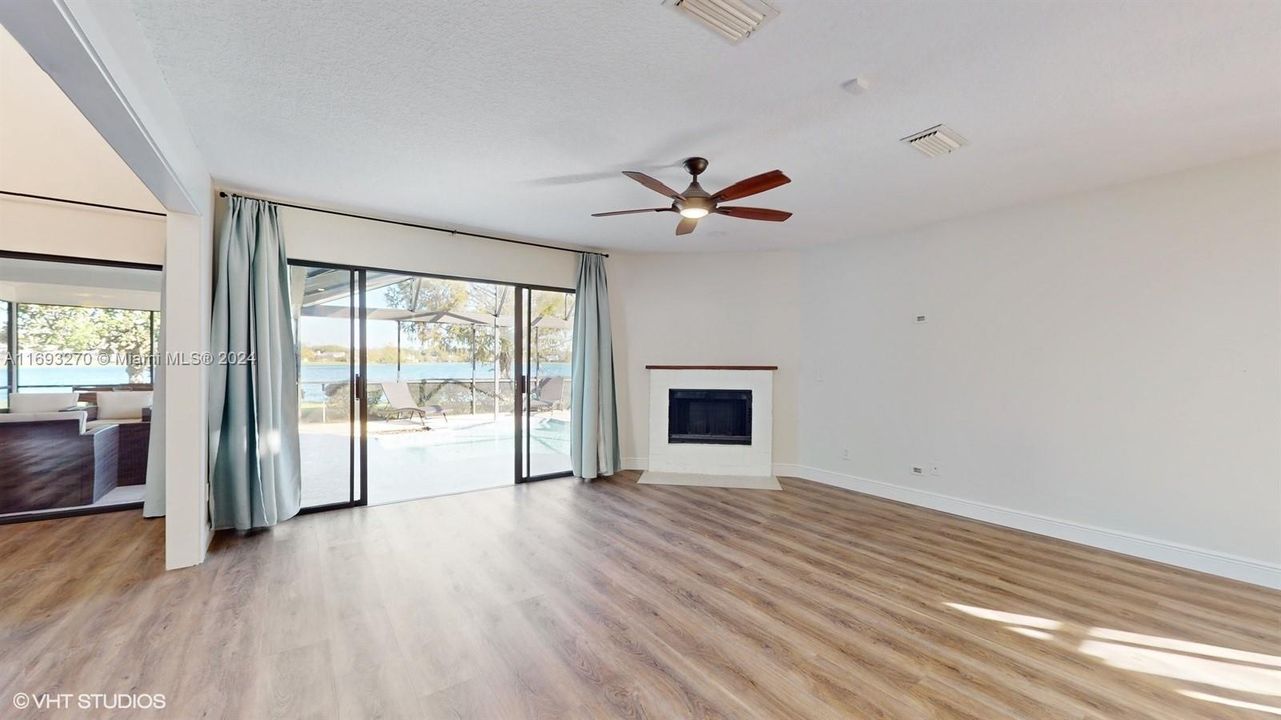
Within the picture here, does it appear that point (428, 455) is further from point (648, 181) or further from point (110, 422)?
point (648, 181)

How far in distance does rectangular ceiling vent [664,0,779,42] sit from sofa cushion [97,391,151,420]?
5365 mm

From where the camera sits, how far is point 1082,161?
304 centimetres

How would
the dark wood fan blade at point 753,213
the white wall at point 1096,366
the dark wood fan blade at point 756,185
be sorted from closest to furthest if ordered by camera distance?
1. the dark wood fan blade at point 756,185
2. the white wall at point 1096,366
3. the dark wood fan blade at point 753,213

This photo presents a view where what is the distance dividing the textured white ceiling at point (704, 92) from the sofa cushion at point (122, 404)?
7.71ft

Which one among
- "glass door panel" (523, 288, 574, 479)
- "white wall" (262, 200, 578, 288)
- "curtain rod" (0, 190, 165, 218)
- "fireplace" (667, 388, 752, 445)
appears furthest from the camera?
"fireplace" (667, 388, 752, 445)

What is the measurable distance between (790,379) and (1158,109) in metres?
3.60

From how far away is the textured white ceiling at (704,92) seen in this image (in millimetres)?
1836

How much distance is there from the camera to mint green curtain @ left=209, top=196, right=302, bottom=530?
138 inches

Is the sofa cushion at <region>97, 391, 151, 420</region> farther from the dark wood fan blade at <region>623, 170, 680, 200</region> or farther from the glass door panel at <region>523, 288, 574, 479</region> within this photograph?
the dark wood fan blade at <region>623, 170, 680, 200</region>

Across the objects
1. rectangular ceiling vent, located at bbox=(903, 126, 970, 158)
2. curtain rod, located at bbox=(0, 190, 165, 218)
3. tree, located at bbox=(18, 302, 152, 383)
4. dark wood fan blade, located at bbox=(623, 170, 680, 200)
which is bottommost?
tree, located at bbox=(18, 302, 152, 383)

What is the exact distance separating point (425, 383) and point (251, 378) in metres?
1.45

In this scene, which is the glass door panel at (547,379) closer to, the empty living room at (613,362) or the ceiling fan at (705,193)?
the empty living room at (613,362)

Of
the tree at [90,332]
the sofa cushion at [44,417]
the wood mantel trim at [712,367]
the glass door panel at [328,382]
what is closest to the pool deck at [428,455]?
the glass door panel at [328,382]

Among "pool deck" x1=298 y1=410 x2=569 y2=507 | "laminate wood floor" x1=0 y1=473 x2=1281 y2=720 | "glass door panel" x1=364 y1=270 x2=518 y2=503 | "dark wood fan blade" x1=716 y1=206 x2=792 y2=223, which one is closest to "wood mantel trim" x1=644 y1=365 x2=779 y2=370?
"pool deck" x1=298 y1=410 x2=569 y2=507
